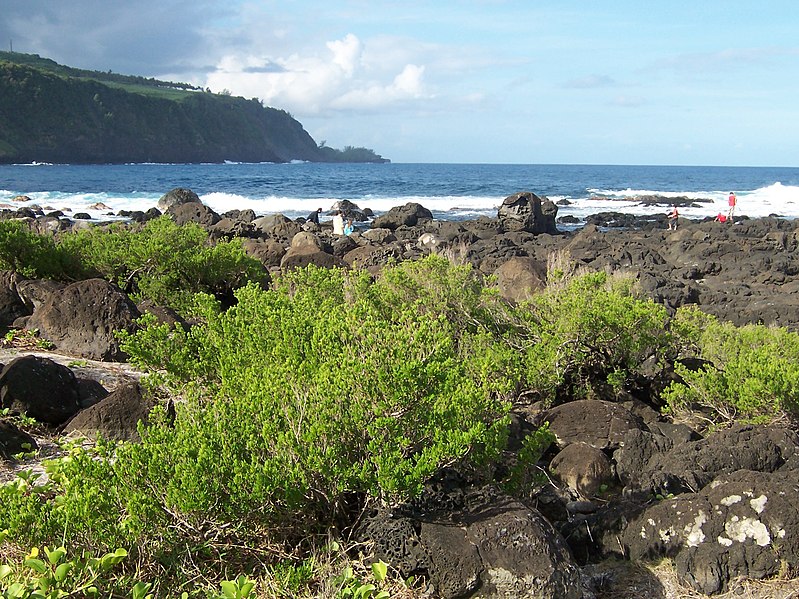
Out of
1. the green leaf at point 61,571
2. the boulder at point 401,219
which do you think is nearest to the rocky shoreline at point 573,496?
the green leaf at point 61,571

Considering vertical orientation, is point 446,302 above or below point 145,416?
above

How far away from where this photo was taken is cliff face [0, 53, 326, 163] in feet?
355

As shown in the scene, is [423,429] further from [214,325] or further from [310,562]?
[214,325]

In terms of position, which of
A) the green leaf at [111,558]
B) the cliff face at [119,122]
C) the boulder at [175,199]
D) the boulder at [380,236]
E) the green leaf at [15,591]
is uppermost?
the cliff face at [119,122]

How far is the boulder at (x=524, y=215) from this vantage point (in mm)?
32906

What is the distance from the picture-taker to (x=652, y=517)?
5023 millimetres

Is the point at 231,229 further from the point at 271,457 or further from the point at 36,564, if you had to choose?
the point at 36,564

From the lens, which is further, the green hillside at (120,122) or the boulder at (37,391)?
the green hillside at (120,122)

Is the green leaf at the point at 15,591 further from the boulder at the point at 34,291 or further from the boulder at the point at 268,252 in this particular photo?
the boulder at the point at 268,252

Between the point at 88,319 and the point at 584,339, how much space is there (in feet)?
17.8

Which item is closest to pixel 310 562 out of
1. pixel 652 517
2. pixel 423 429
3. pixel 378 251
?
pixel 423 429

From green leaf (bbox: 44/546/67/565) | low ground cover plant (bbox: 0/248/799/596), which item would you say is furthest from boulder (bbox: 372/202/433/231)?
green leaf (bbox: 44/546/67/565)

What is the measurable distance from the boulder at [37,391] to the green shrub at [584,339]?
4.24 m

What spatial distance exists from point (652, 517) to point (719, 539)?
415 millimetres
